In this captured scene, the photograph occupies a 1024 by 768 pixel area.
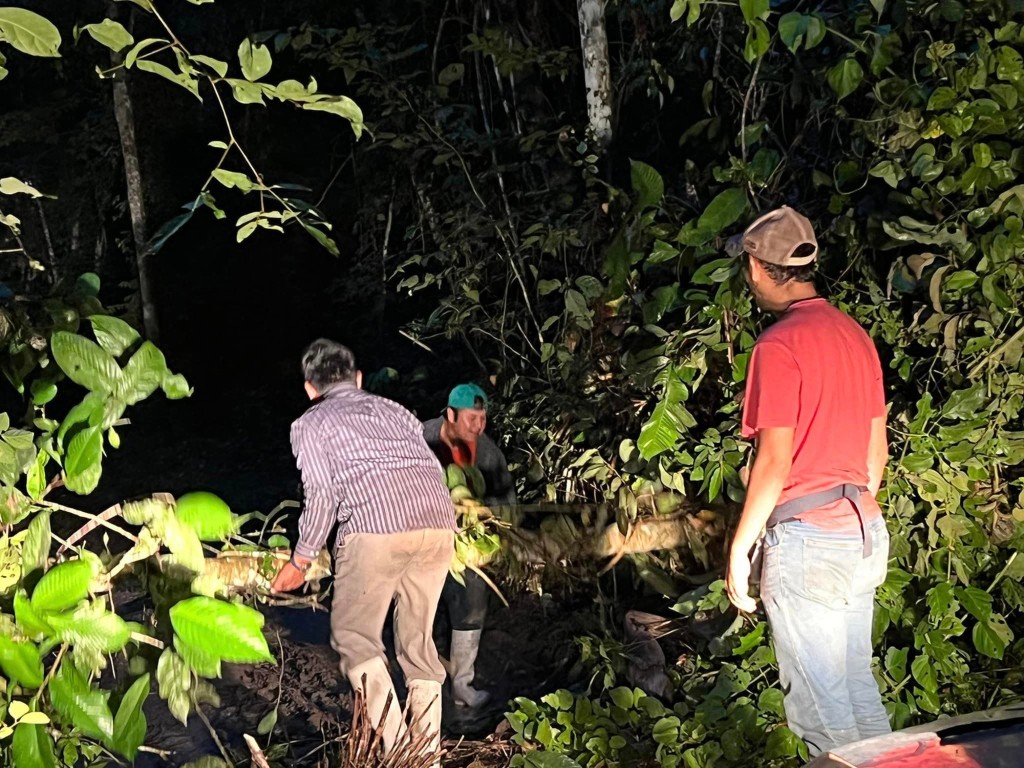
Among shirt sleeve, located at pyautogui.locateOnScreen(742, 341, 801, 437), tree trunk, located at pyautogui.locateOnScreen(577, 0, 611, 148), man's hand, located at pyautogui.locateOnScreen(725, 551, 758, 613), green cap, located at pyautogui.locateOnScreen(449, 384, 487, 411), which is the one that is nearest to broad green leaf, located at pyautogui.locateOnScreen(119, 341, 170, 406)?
shirt sleeve, located at pyautogui.locateOnScreen(742, 341, 801, 437)

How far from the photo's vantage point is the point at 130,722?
148 centimetres

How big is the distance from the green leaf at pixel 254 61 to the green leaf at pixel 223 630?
2.58 ft

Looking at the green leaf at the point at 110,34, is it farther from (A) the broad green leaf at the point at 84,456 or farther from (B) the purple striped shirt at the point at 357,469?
(B) the purple striped shirt at the point at 357,469

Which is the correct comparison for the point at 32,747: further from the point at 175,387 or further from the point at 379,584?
the point at 379,584

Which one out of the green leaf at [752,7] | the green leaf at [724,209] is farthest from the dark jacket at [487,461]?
the green leaf at [752,7]

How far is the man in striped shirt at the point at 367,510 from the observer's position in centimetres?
327

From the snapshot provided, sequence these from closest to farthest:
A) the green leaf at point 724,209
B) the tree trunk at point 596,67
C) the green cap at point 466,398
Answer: the green leaf at point 724,209 → the green cap at point 466,398 → the tree trunk at point 596,67

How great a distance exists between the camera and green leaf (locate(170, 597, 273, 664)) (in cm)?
140

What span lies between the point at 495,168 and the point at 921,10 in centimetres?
293

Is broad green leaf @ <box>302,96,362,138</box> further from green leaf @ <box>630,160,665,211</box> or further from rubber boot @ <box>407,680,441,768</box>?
rubber boot @ <box>407,680,441,768</box>

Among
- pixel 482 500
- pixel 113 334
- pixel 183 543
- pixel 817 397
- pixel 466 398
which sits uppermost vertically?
pixel 113 334

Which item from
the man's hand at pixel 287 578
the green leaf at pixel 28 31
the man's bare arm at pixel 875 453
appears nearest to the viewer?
the green leaf at pixel 28 31

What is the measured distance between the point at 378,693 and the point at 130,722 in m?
2.04

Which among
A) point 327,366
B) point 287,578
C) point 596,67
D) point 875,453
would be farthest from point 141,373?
point 596,67
